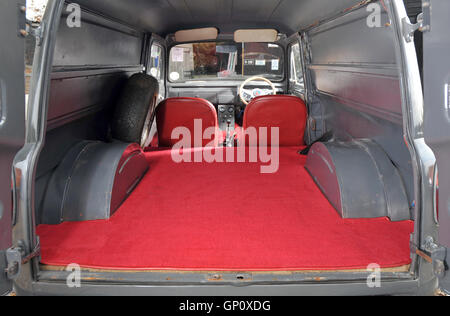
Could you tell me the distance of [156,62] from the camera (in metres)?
4.79

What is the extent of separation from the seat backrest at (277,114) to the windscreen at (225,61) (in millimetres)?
1652

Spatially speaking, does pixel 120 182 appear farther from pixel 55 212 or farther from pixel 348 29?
pixel 348 29

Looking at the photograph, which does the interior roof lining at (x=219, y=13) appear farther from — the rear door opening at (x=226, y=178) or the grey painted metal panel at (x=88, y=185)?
the grey painted metal panel at (x=88, y=185)

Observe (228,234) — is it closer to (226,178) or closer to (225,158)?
(226,178)

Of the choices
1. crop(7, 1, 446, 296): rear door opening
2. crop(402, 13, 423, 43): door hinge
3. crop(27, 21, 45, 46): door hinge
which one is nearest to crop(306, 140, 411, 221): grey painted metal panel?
crop(7, 1, 446, 296): rear door opening

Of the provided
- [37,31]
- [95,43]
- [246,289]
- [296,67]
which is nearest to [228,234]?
[246,289]

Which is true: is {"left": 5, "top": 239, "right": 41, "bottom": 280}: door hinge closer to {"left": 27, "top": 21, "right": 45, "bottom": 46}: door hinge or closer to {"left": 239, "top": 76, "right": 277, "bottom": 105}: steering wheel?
{"left": 27, "top": 21, "right": 45, "bottom": 46}: door hinge

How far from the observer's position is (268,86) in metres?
5.26

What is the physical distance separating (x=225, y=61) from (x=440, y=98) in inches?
157

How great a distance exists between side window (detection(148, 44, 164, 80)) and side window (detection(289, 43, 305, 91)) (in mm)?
1729

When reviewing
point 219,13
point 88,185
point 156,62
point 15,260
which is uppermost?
point 219,13

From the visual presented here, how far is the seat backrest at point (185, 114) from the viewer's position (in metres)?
3.59

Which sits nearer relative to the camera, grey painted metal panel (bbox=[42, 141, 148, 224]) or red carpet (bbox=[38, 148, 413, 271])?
red carpet (bbox=[38, 148, 413, 271])

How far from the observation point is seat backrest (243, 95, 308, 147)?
3623 mm
